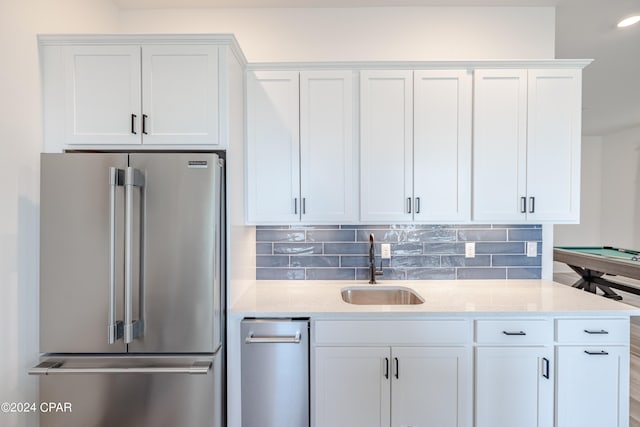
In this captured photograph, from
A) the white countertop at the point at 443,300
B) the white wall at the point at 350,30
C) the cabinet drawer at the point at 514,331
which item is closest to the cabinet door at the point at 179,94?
the white wall at the point at 350,30

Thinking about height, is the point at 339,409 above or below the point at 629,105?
A: below

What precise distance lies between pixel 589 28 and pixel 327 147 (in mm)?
2463

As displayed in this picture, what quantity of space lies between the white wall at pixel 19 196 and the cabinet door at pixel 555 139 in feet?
9.45

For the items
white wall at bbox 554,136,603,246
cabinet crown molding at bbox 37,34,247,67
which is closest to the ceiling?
cabinet crown molding at bbox 37,34,247,67

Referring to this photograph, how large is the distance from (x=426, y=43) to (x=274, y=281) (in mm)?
2126

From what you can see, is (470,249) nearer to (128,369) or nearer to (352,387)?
(352,387)

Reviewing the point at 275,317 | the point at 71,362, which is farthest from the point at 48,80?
the point at 275,317

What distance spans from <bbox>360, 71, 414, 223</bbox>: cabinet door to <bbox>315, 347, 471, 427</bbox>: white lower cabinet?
83 cm

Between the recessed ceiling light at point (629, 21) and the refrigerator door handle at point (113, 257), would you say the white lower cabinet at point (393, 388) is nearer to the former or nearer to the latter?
the refrigerator door handle at point (113, 257)

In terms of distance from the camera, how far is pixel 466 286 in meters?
2.20

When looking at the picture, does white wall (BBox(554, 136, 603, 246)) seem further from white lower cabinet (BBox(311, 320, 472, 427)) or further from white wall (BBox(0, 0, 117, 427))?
white wall (BBox(0, 0, 117, 427))

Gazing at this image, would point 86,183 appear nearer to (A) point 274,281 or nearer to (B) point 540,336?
(A) point 274,281

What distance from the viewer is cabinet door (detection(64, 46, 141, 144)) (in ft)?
5.38

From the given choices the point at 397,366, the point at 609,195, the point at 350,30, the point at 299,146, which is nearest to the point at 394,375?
the point at 397,366
